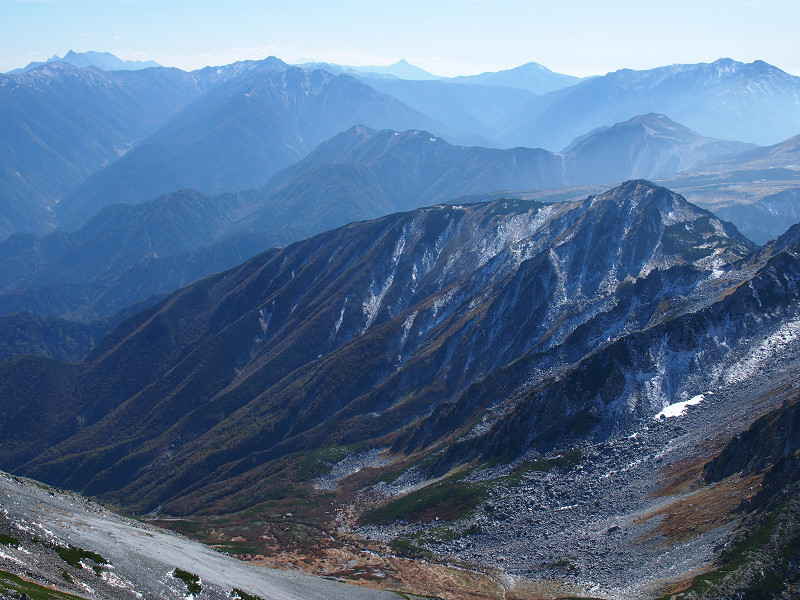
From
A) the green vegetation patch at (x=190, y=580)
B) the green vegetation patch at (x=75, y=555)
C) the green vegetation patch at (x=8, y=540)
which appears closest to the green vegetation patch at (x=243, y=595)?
the green vegetation patch at (x=190, y=580)

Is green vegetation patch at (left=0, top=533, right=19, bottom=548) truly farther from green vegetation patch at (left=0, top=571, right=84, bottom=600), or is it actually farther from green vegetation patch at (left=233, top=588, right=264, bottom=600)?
green vegetation patch at (left=233, top=588, right=264, bottom=600)

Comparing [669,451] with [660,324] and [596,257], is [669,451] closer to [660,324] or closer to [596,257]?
[660,324]

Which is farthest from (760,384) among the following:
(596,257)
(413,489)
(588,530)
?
(596,257)

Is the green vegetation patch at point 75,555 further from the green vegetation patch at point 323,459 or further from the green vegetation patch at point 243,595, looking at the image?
the green vegetation patch at point 323,459

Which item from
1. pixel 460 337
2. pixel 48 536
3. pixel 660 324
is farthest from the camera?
pixel 460 337

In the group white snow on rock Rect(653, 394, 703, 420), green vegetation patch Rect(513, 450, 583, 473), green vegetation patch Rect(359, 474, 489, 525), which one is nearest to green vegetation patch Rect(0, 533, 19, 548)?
green vegetation patch Rect(359, 474, 489, 525)

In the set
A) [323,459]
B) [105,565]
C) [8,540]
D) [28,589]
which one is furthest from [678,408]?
[28,589]

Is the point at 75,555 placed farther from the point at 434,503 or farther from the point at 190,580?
the point at 434,503
